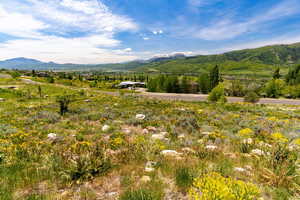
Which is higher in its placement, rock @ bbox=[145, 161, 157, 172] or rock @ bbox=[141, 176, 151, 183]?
rock @ bbox=[141, 176, 151, 183]

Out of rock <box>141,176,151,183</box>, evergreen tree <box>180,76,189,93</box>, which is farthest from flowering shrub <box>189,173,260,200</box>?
evergreen tree <box>180,76,189,93</box>

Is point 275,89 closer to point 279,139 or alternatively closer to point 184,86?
point 184,86

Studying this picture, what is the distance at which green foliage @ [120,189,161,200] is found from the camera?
2.53 metres

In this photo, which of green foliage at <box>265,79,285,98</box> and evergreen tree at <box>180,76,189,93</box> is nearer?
green foliage at <box>265,79,285,98</box>

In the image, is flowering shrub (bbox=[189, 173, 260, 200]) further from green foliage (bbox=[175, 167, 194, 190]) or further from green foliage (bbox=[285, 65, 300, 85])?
green foliage (bbox=[285, 65, 300, 85])

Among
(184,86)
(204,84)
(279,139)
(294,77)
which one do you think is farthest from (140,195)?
(294,77)

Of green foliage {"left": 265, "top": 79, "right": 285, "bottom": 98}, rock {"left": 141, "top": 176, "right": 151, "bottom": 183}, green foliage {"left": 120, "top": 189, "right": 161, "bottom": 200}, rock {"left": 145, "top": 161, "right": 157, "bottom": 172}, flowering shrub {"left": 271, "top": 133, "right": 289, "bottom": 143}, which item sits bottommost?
green foliage {"left": 265, "top": 79, "right": 285, "bottom": 98}

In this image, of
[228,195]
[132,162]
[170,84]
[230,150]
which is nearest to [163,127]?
[230,150]

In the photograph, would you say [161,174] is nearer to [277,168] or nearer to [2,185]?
[277,168]

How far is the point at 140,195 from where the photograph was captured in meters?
2.56

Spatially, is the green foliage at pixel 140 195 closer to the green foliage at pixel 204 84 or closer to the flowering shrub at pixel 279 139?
the flowering shrub at pixel 279 139

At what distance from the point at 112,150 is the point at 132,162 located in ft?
4.08

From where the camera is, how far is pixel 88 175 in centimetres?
333

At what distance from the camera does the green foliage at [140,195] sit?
2.53 metres
